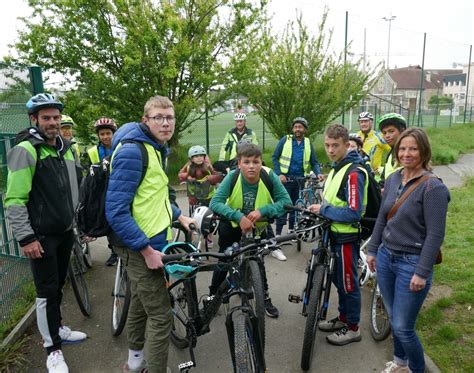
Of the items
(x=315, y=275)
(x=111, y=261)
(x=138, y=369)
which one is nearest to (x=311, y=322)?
(x=315, y=275)

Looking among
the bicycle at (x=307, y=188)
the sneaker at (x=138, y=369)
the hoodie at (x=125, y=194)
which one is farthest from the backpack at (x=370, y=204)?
the bicycle at (x=307, y=188)

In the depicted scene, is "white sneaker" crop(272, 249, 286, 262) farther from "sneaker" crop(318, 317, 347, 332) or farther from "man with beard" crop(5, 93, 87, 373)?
"man with beard" crop(5, 93, 87, 373)

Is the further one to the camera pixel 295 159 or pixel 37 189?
pixel 295 159

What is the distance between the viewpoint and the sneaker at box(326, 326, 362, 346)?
3715 mm

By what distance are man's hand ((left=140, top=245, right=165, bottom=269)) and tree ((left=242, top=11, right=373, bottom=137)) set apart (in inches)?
365

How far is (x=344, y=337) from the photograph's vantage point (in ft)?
12.3

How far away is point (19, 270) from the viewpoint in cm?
441

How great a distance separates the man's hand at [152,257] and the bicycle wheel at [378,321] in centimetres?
225

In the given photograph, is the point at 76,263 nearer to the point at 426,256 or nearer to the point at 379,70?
the point at 426,256

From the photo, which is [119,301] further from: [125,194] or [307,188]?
[307,188]

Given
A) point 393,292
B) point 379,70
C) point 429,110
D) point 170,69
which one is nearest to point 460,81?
point 429,110

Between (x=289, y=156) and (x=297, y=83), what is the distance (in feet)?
19.1

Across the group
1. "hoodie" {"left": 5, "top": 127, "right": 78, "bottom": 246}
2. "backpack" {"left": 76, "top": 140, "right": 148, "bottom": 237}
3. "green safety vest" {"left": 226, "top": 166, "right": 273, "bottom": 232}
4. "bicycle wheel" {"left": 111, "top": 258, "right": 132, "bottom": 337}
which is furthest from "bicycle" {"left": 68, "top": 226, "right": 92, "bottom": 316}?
"green safety vest" {"left": 226, "top": 166, "right": 273, "bottom": 232}

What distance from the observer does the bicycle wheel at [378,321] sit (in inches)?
146
